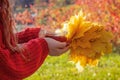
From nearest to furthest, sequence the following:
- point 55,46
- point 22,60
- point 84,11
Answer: point 22,60 → point 55,46 → point 84,11

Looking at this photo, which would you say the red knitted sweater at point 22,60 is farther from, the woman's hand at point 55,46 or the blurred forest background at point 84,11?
the blurred forest background at point 84,11

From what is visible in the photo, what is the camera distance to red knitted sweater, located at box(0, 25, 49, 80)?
6.79ft

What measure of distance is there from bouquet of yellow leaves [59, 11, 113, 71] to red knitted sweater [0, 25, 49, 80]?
18 centimetres

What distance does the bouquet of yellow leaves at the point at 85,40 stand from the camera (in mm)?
2326

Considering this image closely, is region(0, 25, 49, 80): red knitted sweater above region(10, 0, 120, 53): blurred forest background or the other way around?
above

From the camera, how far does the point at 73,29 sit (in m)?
2.34

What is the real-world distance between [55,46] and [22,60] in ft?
0.82

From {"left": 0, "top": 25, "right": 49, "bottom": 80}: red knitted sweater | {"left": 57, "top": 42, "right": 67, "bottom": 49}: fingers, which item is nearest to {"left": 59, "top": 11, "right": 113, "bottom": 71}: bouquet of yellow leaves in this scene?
{"left": 57, "top": 42, "right": 67, "bottom": 49}: fingers

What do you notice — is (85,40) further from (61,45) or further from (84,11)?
(84,11)

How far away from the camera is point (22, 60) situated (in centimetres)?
214

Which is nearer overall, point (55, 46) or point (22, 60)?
point (22, 60)

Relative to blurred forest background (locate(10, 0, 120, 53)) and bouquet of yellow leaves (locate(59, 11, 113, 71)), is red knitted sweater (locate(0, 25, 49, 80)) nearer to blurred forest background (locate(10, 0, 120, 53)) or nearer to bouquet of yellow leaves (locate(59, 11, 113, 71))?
bouquet of yellow leaves (locate(59, 11, 113, 71))

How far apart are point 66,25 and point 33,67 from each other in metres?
0.36

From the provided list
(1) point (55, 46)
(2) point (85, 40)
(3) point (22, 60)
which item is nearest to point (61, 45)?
(1) point (55, 46)
